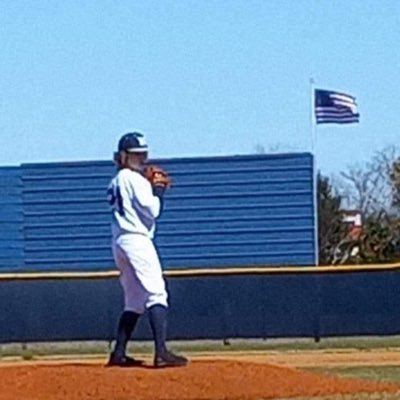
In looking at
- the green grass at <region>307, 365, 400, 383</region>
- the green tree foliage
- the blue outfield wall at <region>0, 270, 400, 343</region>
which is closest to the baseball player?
the green grass at <region>307, 365, 400, 383</region>

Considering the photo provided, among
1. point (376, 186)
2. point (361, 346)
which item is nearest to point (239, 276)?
point (361, 346)

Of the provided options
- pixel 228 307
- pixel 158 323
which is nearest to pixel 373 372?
pixel 158 323

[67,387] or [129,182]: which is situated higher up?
[129,182]

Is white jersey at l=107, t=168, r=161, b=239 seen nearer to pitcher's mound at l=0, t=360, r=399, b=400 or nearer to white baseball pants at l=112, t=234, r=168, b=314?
white baseball pants at l=112, t=234, r=168, b=314

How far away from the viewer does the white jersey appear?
12.2m

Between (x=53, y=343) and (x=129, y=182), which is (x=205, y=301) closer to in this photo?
(x=53, y=343)

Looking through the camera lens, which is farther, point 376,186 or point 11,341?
point 376,186

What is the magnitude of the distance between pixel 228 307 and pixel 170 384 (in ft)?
52.3

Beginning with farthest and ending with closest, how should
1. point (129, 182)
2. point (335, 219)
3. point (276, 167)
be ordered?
point (335, 219) → point (276, 167) → point (129, 182)

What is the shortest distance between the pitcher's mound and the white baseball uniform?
0.62 meters

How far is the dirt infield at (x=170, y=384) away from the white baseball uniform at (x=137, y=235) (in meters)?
0.62

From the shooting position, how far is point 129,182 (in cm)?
1230

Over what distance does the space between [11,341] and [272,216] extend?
41.6ft

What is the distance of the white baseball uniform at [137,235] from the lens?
12227 millimetres
